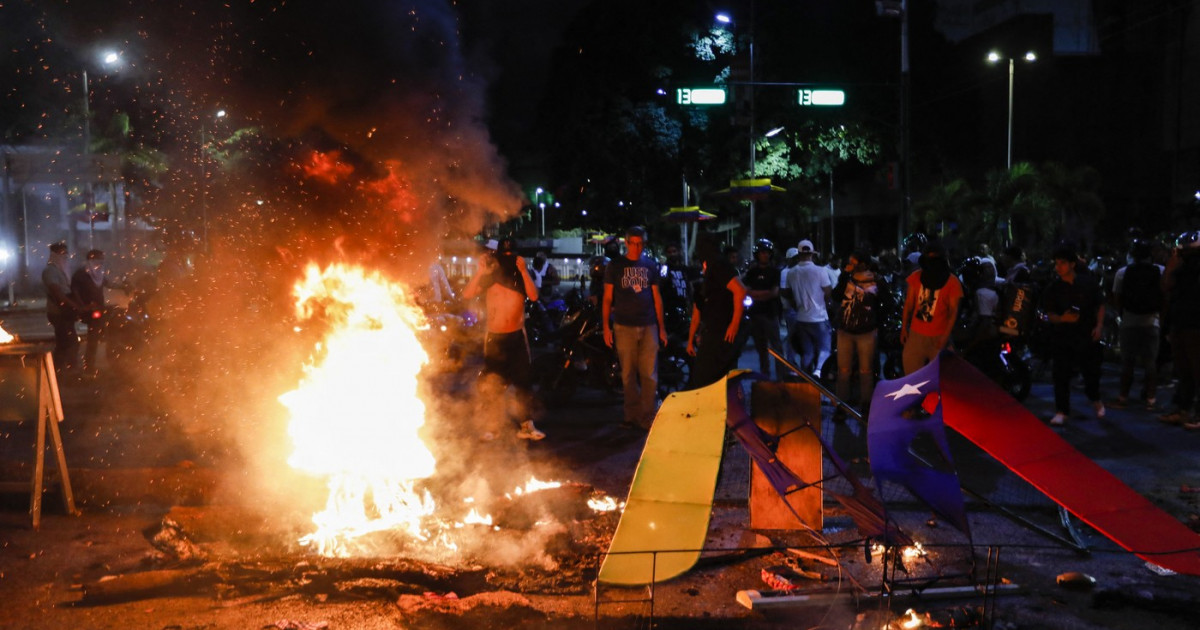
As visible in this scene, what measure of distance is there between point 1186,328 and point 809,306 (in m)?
3.62

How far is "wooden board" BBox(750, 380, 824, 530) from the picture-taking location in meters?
5.29

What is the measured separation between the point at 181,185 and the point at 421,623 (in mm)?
26086

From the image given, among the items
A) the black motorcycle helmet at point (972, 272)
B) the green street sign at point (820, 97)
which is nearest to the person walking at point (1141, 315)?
the black motorcycle helmet at point (972, 272)

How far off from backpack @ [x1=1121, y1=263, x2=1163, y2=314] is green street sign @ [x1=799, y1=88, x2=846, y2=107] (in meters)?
10.4

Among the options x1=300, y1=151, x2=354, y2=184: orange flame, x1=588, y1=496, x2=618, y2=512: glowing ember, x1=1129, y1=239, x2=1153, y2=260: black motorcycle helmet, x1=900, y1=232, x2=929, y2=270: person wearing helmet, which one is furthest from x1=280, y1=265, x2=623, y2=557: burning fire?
x1=900, y1=232, x2=929, y2=270: person wearing helmet

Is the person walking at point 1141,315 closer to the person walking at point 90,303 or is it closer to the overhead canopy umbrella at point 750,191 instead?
the overhead canopy umbrella at point 750,191

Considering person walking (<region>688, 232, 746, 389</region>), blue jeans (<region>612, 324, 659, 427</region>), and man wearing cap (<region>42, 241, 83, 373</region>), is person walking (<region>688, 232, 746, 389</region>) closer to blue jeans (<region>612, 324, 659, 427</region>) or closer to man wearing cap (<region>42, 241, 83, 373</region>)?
blue jeans (<region>612, 324, 659, 427</region>)

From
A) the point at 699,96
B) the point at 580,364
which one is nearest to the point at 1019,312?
the point at 580,364

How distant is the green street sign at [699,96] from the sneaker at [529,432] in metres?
12.7

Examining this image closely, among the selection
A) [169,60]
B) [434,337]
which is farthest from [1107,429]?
[169,60]

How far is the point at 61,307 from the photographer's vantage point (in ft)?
42.2

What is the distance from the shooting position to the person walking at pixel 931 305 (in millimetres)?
7902

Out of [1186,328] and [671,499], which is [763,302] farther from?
[671,499]

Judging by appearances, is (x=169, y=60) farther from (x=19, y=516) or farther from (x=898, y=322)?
(x=898, y=322)
